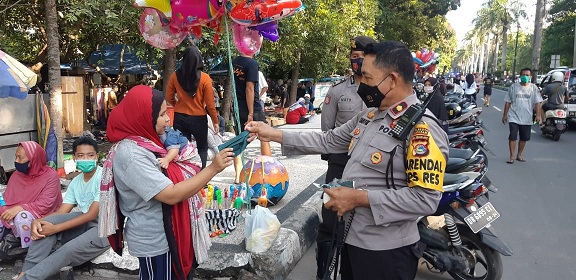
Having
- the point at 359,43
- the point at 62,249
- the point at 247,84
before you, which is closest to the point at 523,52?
the point at 247,84

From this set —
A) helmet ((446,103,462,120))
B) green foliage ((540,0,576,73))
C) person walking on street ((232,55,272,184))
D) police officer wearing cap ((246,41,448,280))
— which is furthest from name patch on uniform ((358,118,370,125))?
green foliage ((540,0,576,73))

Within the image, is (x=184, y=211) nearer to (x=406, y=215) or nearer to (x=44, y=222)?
(x=406, y=215)

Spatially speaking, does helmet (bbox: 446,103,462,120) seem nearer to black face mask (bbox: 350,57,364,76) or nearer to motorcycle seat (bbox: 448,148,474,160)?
motorcycle seat (bbox: 448,148,474,160)

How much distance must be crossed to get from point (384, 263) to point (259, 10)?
2.42 m

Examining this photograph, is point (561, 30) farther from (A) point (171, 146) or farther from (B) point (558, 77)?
(A) point (171, 146)

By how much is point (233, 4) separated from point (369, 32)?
1759cm

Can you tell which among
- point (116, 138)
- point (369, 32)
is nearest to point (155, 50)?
point (116, 138)

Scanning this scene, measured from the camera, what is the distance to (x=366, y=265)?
2.18 m

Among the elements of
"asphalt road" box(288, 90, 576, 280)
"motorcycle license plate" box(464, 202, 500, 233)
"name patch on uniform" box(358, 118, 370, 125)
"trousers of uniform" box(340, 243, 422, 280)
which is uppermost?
"name patch on uniform" box(358, 118, 370, 125)

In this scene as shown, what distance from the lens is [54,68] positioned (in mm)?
6691

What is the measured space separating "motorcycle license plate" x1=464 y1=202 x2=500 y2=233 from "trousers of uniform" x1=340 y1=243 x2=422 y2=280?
5.47 feet

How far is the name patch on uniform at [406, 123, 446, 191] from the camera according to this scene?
77.0 inches

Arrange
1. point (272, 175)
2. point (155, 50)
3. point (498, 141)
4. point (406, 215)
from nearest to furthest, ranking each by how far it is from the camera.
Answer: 1. point (406, 215)
2. point (272, 175)
3. point (155, 50)
4. point (498, 141)

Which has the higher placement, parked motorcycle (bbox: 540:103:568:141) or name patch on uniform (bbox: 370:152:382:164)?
name patch on uniform (bbox: 370:152:382:164)
